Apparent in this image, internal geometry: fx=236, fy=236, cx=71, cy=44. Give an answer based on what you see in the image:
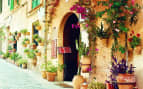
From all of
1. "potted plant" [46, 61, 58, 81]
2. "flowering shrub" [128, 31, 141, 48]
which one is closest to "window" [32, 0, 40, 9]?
"potted plant" [46, 61, 58, 81]

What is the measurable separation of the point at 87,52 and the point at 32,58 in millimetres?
6394

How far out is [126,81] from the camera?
4.90m

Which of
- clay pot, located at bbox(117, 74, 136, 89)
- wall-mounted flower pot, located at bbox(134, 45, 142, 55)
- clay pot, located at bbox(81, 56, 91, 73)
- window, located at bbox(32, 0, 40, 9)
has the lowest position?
clay pot, located at bbox(117, 74, 136, 89)

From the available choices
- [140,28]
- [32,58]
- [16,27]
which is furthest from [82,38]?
[16,27]

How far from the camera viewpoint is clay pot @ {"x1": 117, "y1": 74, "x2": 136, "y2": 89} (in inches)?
193

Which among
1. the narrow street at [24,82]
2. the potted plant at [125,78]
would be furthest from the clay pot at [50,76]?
the potted plant at [125,78]

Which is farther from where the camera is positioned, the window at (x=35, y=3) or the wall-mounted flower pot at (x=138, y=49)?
the window at (x=35, y=3)

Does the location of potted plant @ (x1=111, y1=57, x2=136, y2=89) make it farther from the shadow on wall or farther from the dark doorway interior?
the dark doorway interior

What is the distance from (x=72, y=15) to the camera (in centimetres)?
923

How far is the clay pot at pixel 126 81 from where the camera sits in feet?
16.1

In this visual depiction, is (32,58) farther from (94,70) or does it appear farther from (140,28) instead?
(140,28)

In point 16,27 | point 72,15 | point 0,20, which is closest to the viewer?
point 72,15

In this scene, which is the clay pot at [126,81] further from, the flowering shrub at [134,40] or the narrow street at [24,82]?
the narrow street at [24,82]

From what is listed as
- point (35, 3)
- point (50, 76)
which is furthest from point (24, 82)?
point (35, 3)
